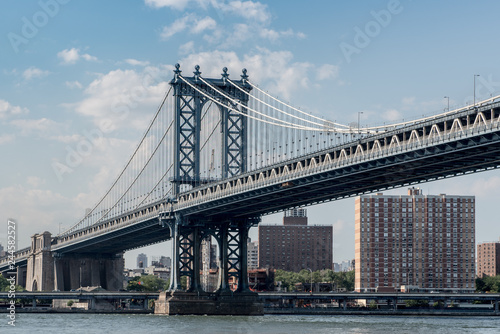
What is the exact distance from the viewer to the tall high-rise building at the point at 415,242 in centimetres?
17212

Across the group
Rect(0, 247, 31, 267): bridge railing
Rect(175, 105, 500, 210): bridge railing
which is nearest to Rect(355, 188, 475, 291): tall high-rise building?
Rect(0, 247, 31, 267): bridge railing

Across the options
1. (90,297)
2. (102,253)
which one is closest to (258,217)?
(90,297)

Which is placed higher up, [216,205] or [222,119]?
[222,119]

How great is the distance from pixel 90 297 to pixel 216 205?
50.4 meters

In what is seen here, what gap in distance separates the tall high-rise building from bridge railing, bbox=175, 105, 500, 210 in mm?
80126

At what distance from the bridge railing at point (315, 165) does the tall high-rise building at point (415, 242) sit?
80.1m

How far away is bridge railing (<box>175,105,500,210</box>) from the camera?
2242 inches

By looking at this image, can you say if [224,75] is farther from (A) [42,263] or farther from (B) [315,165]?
(A) [42,263]

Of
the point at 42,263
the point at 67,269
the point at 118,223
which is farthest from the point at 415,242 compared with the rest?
the point at 118,223

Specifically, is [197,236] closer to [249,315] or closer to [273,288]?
[249,315]

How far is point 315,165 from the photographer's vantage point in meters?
73.1

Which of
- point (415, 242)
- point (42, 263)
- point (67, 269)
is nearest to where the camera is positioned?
point (42, 263)

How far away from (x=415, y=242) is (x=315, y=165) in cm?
10515

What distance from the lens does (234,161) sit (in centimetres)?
9881
